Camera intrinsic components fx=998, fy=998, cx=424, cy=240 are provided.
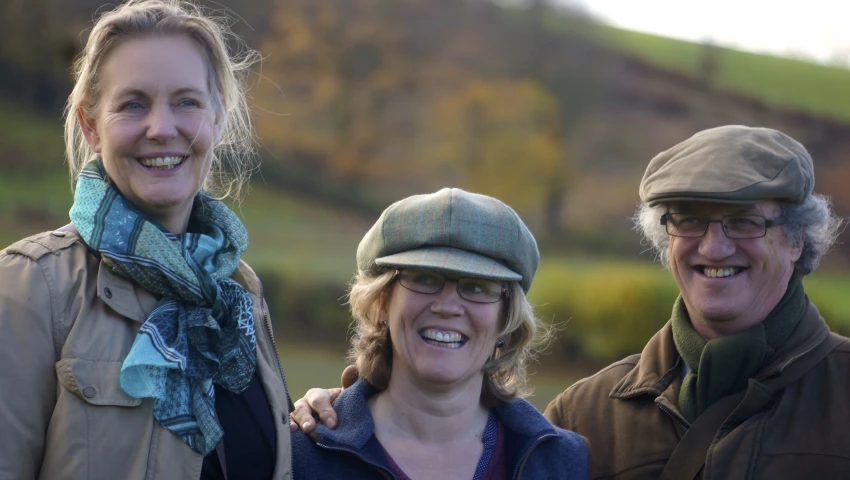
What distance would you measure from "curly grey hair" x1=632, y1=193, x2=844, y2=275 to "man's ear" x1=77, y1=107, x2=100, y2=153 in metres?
1.72

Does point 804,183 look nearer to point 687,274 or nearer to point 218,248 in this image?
point 687,274

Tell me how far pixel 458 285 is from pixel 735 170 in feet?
3.09

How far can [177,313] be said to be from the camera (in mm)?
2484

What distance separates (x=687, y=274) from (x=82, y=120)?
1.86 meters

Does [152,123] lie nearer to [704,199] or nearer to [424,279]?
[424,279]

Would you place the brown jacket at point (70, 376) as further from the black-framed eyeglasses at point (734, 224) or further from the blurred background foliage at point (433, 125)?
the blurred background foliage at point (433, 125)

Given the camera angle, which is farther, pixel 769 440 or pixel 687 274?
pixel 687 274

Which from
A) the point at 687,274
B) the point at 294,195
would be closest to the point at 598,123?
the point at 294,195

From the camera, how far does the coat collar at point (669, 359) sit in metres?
3.01

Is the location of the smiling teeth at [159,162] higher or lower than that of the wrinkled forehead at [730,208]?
lower

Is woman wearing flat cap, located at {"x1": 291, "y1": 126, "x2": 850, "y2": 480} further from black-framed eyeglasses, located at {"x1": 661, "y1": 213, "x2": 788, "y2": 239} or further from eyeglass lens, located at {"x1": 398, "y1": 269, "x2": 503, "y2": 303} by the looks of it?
eyeglass lens, located at {"x1": 398, "y1": 269, "x2": 503, "y2": 303}

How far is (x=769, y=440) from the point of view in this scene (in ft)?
9.57

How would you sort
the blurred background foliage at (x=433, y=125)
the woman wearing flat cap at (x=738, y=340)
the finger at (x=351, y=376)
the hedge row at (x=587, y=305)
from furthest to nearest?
the blurred background foliage at (x=433, y=125)
the hedge row at (x=587, y=305)
the finger at (x=351, y=376)
the woman wearing flat cap at (x=738, y=340)

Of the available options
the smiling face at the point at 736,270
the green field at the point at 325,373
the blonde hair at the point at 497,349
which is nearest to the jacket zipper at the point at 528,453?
the blonde hair at the point at 497,349
